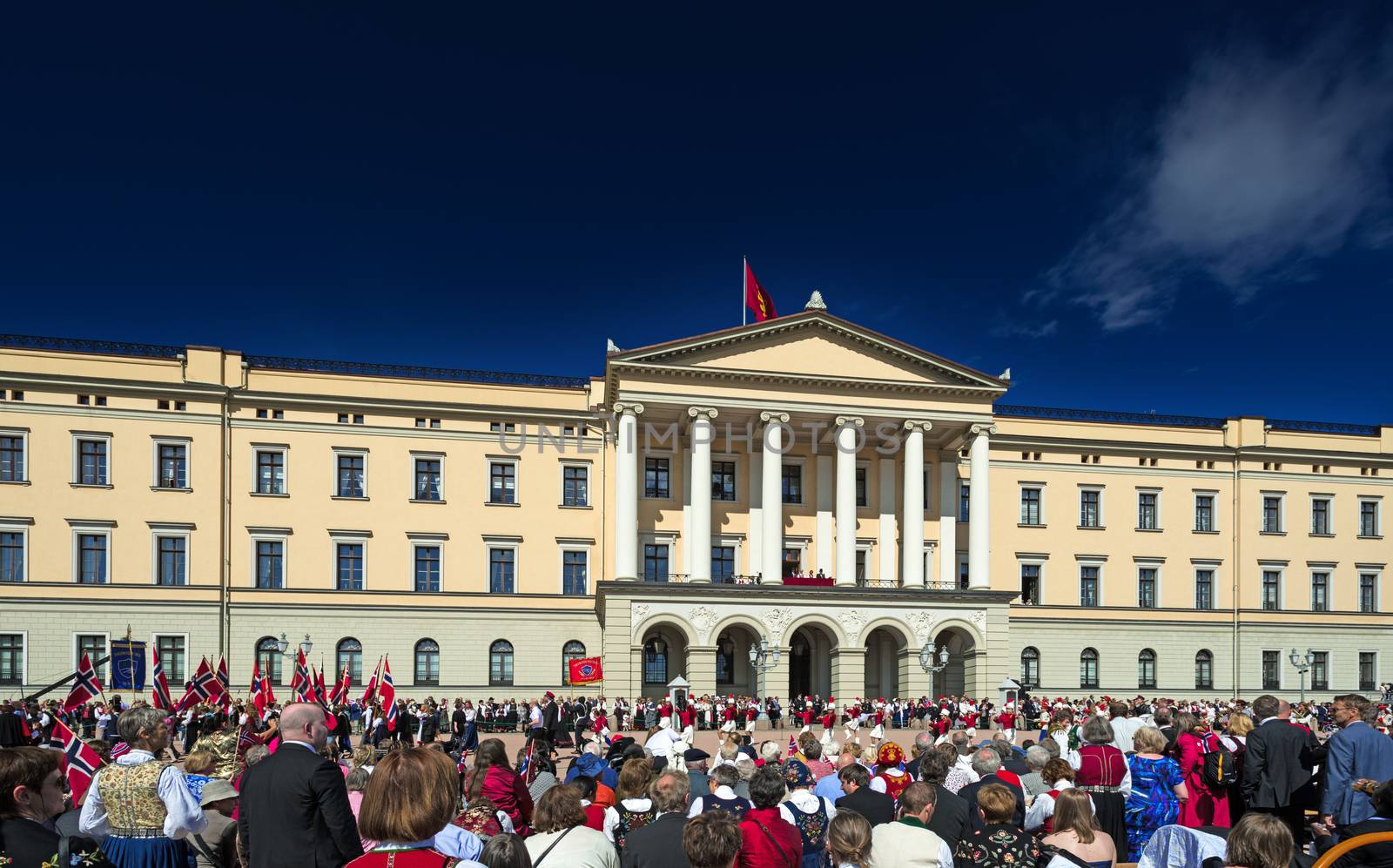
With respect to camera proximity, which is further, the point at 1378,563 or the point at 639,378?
the point at 1378,563

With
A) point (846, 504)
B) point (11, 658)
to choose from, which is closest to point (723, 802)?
point (846, 504)

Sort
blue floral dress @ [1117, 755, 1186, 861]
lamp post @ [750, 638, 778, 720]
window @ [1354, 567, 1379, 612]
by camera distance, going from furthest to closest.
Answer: window @ [1354, 567, 1379, 612], lamp post @ [750, 638, 778, 720], blue floral dress @ [1117, 755, 1186, 861]

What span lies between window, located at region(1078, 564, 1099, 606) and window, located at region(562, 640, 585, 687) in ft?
68.9

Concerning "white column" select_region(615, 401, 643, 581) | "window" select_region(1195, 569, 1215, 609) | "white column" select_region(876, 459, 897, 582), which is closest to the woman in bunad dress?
"white column" select_region(615, 401, 643, 581)

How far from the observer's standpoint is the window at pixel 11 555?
3747 centimetres

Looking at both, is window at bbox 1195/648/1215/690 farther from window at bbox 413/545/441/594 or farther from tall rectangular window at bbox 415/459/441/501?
tall rectangular window at bbox 415/459/441/501

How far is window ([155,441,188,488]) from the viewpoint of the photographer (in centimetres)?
3931

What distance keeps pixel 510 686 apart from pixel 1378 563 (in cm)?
3880

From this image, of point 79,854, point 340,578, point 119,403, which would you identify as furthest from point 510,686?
point 79,854

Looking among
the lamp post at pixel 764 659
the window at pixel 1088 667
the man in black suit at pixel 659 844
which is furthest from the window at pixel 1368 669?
the man in black suit at pixel 659 844

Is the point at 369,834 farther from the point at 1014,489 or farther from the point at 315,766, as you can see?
the point at 1014,489

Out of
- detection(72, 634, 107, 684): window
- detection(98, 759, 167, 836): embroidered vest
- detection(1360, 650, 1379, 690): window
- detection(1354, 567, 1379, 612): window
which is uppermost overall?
detection(98, 759, 167, 836): embroidered vest

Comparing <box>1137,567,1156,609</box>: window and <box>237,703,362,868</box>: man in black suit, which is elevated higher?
<box>237,703,362,868</box>: man in black suit

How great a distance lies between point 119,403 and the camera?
3894 centimetres
